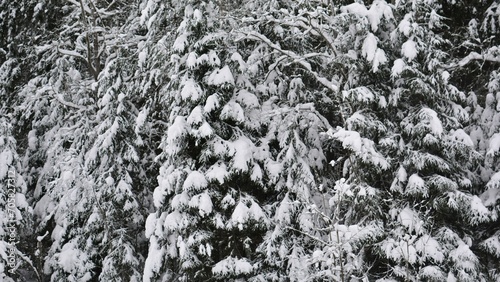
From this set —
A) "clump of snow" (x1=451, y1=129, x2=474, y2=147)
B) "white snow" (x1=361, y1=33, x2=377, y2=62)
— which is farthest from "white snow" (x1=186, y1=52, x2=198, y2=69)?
"clump of snow" (x1=451, y1=129, x2=474, y2=147)

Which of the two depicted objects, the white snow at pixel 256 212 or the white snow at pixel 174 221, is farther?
the white snow at pixel 256 212

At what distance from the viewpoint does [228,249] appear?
41.0 ft

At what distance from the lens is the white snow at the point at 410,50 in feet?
38.8

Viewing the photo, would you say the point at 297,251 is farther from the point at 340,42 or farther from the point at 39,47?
the point at 39,47

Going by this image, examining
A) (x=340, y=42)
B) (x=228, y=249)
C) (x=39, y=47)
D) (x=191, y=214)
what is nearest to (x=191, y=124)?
(x=191, y=214)

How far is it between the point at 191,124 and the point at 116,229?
4.24 meters

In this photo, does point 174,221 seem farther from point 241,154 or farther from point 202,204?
point 241,154

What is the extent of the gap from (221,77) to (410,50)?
3931 millimetres

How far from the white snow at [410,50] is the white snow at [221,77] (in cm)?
363

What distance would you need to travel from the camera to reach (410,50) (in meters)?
11.8

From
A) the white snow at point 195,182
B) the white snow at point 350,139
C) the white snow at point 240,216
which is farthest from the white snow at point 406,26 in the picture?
the white snow at point 195,182

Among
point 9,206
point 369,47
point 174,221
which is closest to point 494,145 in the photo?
point 369,47

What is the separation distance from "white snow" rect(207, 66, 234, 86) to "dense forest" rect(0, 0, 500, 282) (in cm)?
3

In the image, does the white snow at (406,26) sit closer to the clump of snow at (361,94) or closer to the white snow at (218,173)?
the clump of snow at (361,94)
